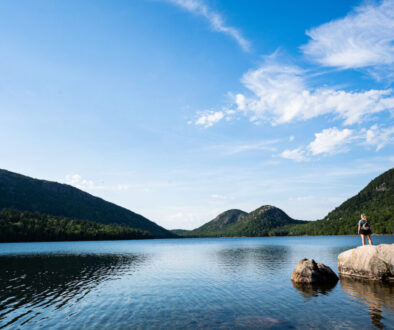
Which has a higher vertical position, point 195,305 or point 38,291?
point 195,305

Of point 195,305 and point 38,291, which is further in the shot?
point 38,291

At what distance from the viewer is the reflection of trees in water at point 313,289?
28.8m

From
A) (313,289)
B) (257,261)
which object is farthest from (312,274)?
(257,261)

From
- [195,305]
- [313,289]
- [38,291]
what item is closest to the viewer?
[195,305]

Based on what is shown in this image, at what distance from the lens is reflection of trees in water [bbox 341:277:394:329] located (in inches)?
829

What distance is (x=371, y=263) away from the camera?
113ft

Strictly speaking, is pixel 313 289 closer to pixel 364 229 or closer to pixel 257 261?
pixel 364 229

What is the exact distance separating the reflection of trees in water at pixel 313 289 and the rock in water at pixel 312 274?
2.51 ft

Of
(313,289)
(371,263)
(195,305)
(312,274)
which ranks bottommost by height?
(195,305)

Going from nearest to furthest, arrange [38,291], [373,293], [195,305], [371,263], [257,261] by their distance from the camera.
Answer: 1. [195,305]
2. [373,293]
3. [38,291]
4. [371,263]
5. [257,261]

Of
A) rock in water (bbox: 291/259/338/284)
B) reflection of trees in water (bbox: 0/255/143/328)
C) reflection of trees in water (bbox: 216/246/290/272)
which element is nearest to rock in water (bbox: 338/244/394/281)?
rock in water (bbox: 291/259/338/284)

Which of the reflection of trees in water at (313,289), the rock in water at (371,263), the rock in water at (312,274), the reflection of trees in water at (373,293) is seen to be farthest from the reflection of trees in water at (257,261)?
the reflection of trees in water at (373,293)

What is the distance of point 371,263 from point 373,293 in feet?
26.2

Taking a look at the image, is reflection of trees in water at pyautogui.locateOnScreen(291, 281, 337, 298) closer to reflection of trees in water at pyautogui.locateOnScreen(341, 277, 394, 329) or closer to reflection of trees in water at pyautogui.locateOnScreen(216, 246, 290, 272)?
reflection of trees in water at pyautogui.locateOnScreen(341, 277, 394, 329)
